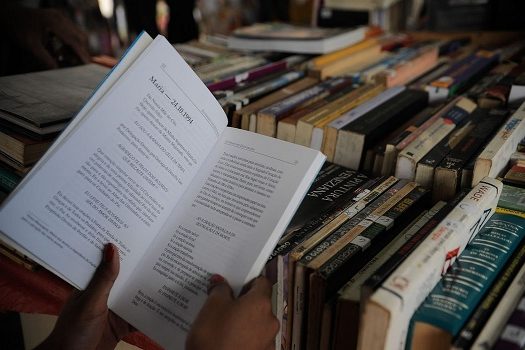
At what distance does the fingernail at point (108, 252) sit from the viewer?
1.87ft

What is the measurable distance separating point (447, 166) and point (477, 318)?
0.28 m

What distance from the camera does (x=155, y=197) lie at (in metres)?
0.61

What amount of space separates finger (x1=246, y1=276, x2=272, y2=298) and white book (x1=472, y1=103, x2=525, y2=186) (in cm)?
35

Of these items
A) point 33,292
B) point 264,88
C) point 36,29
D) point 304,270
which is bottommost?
point 33,292

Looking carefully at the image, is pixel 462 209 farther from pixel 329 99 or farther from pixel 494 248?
pixel 329 99

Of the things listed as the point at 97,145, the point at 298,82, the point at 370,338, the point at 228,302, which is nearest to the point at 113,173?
the point at 97,145

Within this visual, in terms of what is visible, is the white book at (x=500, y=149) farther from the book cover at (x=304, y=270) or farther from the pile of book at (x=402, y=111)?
the book cover at (x=304, y=270)

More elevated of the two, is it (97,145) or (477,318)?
(97,145)

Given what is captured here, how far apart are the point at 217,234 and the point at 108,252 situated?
142 mm

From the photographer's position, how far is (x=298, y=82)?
1075 millimetres

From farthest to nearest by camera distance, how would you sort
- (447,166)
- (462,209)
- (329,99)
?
(329,99) → (447,166) → (462,209)

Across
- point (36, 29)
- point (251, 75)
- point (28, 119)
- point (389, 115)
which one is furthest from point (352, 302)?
point (36, 29)

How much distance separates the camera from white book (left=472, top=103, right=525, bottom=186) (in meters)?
0.63

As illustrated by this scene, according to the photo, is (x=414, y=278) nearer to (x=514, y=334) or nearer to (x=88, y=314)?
(x=514, y=334)
